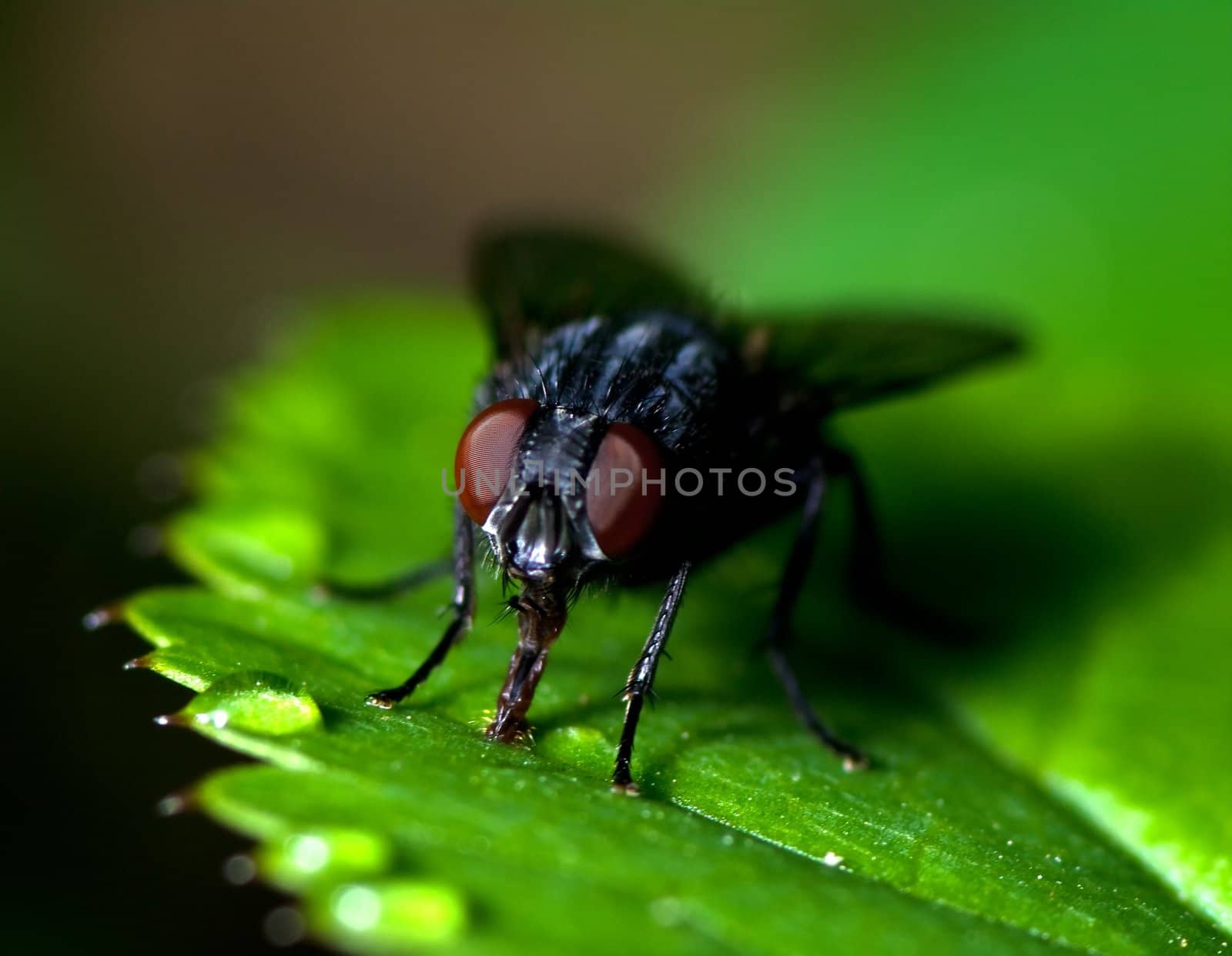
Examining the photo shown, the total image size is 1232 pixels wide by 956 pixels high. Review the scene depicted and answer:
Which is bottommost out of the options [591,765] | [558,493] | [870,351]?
[591,765]

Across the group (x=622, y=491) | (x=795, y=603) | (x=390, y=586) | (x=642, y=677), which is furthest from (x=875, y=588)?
(x=390, y=586)

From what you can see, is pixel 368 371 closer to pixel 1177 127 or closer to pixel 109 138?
pixel 1177 127

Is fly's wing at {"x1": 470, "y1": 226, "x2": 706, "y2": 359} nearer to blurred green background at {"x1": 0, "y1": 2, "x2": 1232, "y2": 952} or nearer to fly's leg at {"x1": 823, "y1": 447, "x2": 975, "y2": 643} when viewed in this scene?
fly's leg at {"x1": 823, "y1": 447, "x2": 975, "y2": 643}

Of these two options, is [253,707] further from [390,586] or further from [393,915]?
[390,586]

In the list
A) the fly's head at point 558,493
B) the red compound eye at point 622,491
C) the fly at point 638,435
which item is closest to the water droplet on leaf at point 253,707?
the fly at point 638,435

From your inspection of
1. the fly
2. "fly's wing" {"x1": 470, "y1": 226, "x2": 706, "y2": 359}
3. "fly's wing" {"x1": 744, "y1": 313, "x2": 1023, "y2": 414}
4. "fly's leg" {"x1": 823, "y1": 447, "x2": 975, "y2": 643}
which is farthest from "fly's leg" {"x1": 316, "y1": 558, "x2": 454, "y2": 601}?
"fly's leg" {"x1": 823, "y1": 447, "x2": 975, "y2": 643}

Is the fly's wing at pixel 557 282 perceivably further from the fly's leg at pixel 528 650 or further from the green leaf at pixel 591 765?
the fly's leg at pixel 528 650

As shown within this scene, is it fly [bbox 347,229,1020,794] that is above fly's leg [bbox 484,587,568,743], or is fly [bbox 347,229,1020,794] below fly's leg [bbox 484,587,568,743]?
above

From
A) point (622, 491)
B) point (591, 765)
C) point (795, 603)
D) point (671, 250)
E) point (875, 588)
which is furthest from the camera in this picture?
point (671, 250)
